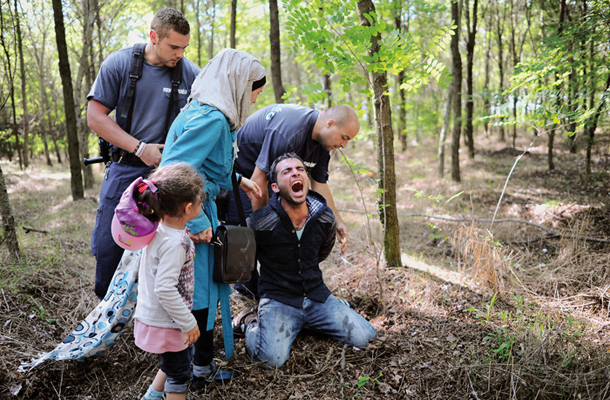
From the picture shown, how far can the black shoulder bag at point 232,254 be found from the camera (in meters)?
2.39

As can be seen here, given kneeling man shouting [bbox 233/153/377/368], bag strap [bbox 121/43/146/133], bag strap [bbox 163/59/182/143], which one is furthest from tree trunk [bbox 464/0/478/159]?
bag strap [bbox 121/43/146/133]

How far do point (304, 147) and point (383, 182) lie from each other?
103 cm

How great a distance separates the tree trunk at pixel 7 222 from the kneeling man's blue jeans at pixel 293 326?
2.63 metres

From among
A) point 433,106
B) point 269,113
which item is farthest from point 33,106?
point 269,113

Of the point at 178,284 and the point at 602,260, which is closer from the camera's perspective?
the point at 178,284

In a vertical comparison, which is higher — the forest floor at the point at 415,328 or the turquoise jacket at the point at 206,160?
the turquoise jacket at the point at 206,160

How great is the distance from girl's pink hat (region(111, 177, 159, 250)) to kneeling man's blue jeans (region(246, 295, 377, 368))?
133 centimetres

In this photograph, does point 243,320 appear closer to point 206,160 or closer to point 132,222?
point 206,160

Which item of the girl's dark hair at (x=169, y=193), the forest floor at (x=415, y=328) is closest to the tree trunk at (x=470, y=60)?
the forest floor at (x=415, y=328)

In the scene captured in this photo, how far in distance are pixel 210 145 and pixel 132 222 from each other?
0.68 meters

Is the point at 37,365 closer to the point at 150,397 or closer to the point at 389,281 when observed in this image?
the point at 150,397

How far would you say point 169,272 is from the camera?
6.51 ft

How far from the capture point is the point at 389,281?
3.93m

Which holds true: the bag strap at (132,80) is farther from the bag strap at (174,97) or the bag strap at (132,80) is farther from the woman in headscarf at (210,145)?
the woman in headscarf at (210,145)
